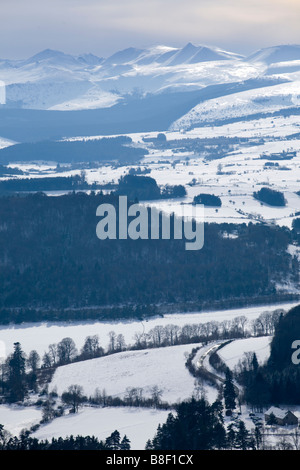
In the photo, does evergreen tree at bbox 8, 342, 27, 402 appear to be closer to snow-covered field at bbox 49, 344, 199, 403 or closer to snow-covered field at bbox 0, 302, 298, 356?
snow-covered field at bbox 49, 344, 199, 403

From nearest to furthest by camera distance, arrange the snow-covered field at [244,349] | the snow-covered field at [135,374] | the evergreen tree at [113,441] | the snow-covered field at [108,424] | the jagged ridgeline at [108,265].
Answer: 1. the evergreen tree at [113,441]
2. the snow-covered field at [108,424]
3. the snow-covered field at [135,374]
4. the snow-covered field at [244,349]
5. the jagged ridgeline at [108,265]

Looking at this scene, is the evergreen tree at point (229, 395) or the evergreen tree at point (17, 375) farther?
the evergreen tree at point (17, 375)

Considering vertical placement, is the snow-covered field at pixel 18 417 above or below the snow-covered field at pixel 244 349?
below

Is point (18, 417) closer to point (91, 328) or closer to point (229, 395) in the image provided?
point (229, 395)

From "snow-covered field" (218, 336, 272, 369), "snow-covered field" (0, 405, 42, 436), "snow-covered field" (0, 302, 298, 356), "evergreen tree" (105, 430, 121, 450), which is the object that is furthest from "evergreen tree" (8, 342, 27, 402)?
"evergreen tree" (105, 430, 121, 450)

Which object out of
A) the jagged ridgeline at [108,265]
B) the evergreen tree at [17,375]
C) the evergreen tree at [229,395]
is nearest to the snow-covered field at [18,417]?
the evergreen tree at [17,375]

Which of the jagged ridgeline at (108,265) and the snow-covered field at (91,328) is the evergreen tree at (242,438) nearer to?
the snow-covered field at (91,328)
